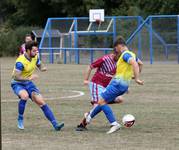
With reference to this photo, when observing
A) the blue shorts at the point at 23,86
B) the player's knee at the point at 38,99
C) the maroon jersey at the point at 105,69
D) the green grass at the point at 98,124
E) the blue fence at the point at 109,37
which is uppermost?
the maroon jersey at the point at 105,69

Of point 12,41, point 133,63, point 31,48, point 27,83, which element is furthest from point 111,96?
point 12,41

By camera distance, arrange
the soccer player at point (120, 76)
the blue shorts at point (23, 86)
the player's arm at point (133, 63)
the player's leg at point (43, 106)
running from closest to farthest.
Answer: the player's arm at point (133, 63), the soccer player at point (120, 76), the player's leg at point (43, 106), the blue shorts at point (23, 86)

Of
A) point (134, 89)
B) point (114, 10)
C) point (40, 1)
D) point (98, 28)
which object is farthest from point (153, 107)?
point (40, 1)

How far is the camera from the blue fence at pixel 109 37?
34.8m

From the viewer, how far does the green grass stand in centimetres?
967

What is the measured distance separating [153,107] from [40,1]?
4309 cm

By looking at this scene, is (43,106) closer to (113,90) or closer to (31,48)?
(31,48)

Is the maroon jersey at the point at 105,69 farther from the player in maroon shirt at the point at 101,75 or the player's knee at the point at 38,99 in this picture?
the player's knee at the point at 38,99

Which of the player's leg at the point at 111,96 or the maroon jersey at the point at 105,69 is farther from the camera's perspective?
the maroon jersey at the point at 105,69

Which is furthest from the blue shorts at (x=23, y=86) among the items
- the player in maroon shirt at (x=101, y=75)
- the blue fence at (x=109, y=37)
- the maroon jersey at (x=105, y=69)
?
the blue fence at (x=109, y=37)

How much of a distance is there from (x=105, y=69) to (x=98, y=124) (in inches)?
47.6

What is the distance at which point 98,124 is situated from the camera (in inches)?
476

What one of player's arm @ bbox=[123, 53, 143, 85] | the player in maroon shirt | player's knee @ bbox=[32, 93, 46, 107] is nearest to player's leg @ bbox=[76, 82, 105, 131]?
the player in maroon shirt

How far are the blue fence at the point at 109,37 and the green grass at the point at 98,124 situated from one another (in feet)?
48.1
